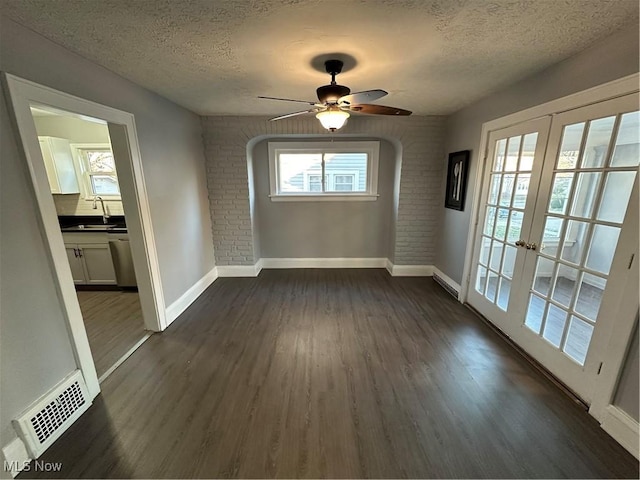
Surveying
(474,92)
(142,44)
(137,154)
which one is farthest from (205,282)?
(474,92)

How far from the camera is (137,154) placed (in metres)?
2.44

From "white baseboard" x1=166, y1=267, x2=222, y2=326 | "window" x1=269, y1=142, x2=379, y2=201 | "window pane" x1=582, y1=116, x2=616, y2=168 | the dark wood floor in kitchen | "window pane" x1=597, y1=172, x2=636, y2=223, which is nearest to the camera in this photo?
the dark wood floor in kitchen

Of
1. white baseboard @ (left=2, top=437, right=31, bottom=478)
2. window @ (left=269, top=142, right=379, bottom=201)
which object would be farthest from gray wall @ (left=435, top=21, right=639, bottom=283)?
white baseboard @ (left=2, top=437, right=31, bottom=478)

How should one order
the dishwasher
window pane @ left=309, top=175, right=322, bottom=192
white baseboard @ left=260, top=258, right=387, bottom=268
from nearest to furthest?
1. the dishwasher
2. window pane @ left=309, top=175, right=322, bottom=192
3. white baseboard @ left=260, top=258, right=387, bottom=268

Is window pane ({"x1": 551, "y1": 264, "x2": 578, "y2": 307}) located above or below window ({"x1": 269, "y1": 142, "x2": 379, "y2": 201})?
below

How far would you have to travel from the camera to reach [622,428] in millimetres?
1565

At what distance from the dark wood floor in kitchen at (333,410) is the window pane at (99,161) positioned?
269 centimetres

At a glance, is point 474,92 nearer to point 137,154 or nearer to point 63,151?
point 137,154

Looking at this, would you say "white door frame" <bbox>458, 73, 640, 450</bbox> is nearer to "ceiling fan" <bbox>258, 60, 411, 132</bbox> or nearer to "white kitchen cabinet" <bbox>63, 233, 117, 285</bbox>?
"ceiling fan" <bbox>258, 60, 411, 132</bbox>

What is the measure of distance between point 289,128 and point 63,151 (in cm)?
316

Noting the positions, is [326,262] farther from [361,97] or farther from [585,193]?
[585,193]

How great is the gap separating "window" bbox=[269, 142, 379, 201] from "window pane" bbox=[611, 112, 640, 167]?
9.58 feet

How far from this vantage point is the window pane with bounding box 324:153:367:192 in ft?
14.3

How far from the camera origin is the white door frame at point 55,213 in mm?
1496
